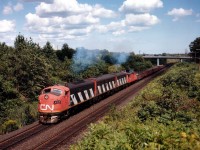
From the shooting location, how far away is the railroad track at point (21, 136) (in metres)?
20.5

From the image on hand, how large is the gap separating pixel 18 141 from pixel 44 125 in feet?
15.9

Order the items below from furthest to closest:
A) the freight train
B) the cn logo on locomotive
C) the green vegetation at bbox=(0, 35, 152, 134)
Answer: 1. the green vegetation at bbox=(0, 35, 152, 134)
2. the freight train
3. the cn logo on locomotive

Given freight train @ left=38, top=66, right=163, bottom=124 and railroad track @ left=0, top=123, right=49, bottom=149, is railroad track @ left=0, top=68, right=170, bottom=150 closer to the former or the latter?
railroad track @ left=0, top=123, right=49, bottom=149

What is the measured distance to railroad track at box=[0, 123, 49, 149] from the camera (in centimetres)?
2047

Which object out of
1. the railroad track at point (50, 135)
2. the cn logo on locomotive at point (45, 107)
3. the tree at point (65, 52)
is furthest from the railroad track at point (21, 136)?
the tree at point (65, 52)

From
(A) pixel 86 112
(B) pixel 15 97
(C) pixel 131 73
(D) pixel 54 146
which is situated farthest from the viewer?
(C) pixel 131 73

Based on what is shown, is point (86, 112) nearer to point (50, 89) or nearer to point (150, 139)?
point (50, 89)

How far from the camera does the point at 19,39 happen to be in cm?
6875

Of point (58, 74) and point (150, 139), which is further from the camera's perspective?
point (58, 74)

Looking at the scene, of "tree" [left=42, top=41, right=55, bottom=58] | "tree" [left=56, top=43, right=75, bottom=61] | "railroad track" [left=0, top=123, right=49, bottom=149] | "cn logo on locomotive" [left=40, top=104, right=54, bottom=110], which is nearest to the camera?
"railroad track" [left=0, top=123, right=49, bottom=149]

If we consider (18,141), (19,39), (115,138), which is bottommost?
(18,141)

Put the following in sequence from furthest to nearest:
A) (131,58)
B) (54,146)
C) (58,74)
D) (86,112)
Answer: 1. (131,58)
2. (58,74)
3. (86,112)
4. (54,146)

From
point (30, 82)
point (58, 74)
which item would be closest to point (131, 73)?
point (58, 74)

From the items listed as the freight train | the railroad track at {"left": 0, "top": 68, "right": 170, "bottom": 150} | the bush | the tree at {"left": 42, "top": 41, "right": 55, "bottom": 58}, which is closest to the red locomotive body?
the freight train
